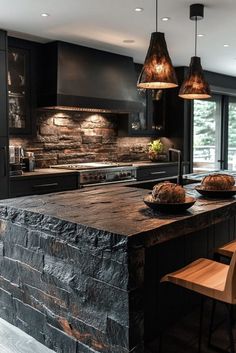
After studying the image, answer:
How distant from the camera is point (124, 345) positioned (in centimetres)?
184

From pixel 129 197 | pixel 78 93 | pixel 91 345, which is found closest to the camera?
pixel 91 345

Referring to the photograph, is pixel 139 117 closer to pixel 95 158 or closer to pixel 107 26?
pixel 95 158

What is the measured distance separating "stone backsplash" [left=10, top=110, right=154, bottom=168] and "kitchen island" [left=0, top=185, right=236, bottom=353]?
7.64 ft

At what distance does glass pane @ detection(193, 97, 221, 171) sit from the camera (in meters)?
7.06

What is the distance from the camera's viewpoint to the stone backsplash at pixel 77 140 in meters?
5.00

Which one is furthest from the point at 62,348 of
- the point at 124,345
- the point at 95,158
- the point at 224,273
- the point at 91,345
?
the point at 95,158

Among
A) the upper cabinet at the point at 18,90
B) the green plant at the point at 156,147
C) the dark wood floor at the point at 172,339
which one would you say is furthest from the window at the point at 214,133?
the dark wood floor at the point at 172,339

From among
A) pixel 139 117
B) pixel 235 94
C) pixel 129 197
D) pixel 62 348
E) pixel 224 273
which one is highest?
pixel 235 94

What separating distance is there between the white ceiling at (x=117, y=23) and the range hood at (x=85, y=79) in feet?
0.46

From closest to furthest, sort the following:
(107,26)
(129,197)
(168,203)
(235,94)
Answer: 1. (168,203)
2. (129,197)
3. (107,26)
4. (235,94)

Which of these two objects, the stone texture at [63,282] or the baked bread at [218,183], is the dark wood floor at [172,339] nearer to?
the stone texture at [63,282]

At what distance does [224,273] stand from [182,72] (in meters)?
4.75

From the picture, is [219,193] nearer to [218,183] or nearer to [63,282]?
[218,183]

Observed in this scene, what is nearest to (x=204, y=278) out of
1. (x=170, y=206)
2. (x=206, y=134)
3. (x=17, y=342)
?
(x=170, y=206)
